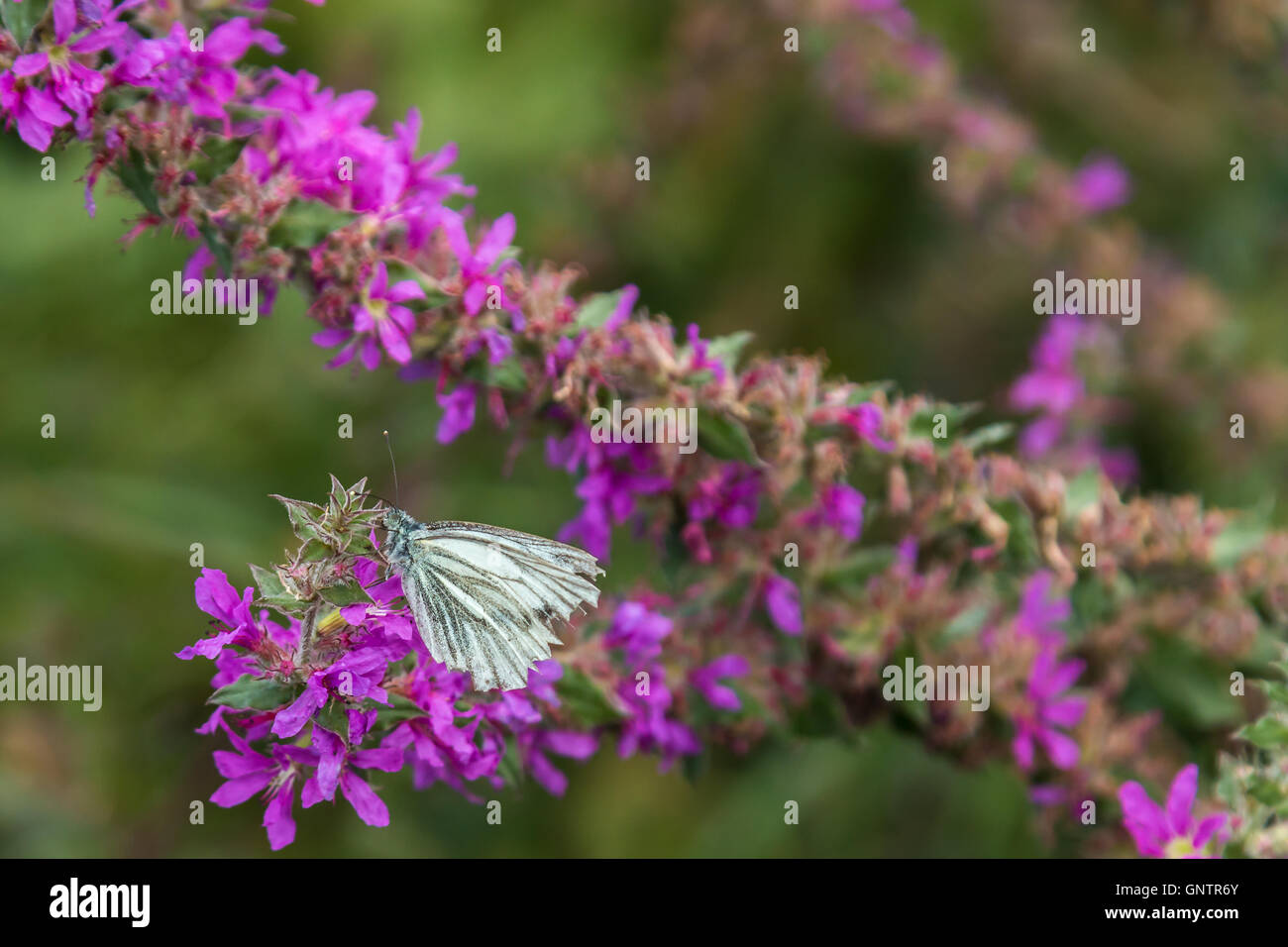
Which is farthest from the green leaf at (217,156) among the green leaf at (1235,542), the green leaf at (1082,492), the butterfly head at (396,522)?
the green leaf at (1235,542)

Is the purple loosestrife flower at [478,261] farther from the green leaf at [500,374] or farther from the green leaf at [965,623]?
the green leaf at [965,623]

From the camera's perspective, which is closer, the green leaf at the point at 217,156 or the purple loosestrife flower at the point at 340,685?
the purple loosestrife flower at the point at 340,685

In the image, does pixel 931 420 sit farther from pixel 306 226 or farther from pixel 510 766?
pixel 306 226

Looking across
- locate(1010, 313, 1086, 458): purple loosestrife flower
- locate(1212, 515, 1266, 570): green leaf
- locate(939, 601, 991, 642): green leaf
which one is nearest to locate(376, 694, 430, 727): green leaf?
locate(939, 601, 991, 642): green leaf

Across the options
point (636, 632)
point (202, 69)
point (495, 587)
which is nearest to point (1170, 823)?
point (636, 632)

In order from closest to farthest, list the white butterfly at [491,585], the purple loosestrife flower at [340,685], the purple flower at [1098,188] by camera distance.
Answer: the purple loosestrife flower at [340,685] → the white butterfly at [491,585] → the purple flower at [1098,188]

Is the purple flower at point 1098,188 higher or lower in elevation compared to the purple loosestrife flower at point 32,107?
higher
